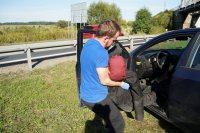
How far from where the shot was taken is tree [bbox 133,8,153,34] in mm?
39531

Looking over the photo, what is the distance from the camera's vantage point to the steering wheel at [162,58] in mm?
4762

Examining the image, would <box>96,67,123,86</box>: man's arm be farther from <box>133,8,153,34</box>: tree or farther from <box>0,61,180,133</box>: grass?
<box>133,8,153,34</box>: tree

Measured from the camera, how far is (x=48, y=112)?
17.0ft

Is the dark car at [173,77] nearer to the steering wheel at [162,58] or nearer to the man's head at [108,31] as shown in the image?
the steering wheel at [162,58]

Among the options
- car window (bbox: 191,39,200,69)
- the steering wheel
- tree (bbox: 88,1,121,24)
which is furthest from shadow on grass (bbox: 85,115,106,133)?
tree (bbox: 88,1,121,24)

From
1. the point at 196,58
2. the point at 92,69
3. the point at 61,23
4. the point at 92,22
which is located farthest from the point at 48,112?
the point at 61,23

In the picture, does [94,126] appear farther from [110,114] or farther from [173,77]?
[173,77]

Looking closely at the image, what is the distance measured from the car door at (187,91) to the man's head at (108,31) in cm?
111

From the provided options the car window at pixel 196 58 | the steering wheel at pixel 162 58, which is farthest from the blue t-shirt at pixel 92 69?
the steering wheel at pixel 162 58

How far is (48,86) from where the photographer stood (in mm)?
7082

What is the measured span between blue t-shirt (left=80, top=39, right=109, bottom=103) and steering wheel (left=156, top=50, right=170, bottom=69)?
1.94m

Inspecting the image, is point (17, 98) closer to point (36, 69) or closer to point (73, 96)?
point (73, 96)

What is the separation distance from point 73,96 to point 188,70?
3286 mm

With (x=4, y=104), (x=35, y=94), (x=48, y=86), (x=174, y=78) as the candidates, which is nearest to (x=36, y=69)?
(x=48, y=86)
